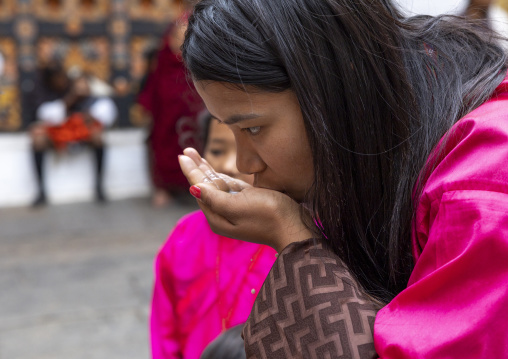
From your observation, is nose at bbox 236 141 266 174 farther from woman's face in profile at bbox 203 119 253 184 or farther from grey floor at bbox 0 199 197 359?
grey floor at bbox 0 199 197 359

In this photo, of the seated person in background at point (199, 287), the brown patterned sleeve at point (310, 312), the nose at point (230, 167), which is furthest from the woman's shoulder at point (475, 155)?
the nose at point (230, 167)

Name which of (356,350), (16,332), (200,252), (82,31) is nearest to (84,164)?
(82,31)

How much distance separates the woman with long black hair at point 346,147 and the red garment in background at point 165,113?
4.27 m

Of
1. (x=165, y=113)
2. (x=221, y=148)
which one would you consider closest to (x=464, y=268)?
(x=221, y=148)

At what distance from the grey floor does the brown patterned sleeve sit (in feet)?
7.60

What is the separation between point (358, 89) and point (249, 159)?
9.5 inches

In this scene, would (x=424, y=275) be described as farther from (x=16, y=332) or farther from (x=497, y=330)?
(x=16, y=332)

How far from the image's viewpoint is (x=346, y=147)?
3.33 feet

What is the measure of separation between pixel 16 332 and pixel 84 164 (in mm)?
3169

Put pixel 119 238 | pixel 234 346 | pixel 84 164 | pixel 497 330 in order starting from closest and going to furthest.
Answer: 1. pixel 497 330
2. pixel 234 346
3. pixel 119 238
4. pixel 84 164

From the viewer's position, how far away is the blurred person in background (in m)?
5.47

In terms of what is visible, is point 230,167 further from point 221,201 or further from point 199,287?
point 221,201

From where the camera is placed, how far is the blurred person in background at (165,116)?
17.9 feet

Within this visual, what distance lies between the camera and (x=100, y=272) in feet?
13.8
